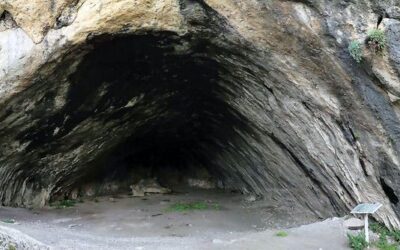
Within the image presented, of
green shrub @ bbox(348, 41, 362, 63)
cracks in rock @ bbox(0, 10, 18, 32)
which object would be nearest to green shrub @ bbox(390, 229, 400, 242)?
green shrub @ bbox(348, 41, 362, 63)

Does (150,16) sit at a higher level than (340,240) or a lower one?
higher

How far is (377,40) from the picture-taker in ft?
26.0

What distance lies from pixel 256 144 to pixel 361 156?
4511 mm

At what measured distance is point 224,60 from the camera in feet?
33.6

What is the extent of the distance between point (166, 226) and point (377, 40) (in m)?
6.55

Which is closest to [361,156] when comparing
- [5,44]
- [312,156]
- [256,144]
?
[312,156]

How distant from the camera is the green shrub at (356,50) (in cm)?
802

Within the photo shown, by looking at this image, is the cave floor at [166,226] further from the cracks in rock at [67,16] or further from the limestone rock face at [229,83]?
the cracks in rock at [67,16]

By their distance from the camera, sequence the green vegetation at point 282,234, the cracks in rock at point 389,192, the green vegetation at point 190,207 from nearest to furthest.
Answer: the cracks in rock at point 389,192
the green vegetation at point 282,234
the green vegetation at point 190,207

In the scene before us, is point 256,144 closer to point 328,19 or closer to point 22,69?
point 328,19

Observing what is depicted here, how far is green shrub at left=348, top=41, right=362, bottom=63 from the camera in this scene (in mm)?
8023

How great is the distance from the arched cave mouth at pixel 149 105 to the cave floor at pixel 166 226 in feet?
5.69

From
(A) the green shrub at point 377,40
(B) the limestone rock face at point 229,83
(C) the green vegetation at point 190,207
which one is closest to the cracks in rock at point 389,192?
(B) the limestone rock face at point 229,83

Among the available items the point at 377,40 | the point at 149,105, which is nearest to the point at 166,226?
the point at 149,105
